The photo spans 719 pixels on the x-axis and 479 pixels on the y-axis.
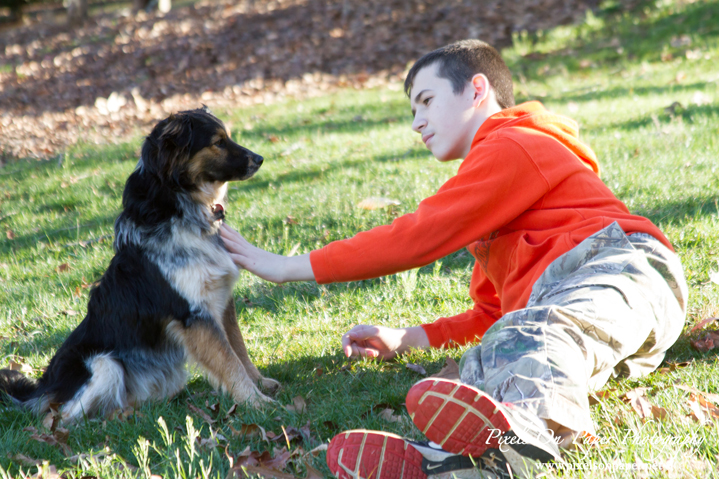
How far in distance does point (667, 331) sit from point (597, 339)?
1.73 feet

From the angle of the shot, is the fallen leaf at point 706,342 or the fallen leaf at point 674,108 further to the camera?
the fallen leaf at point 674,108

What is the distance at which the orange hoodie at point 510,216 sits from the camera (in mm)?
2771

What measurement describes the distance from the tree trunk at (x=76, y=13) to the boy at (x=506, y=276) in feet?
72.9

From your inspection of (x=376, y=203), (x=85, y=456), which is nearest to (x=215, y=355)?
(x=85, y=456)

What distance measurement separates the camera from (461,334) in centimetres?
353

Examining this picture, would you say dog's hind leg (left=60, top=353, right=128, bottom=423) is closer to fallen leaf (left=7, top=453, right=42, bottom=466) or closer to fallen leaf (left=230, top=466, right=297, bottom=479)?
fallen leaf (left=7, top=453, right=42, bottom=466)

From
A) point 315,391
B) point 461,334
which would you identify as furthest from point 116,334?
point 461,334

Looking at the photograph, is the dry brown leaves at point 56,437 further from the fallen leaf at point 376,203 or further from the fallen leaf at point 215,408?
the fallen leaf at point 376,203

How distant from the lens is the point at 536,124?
2.99m

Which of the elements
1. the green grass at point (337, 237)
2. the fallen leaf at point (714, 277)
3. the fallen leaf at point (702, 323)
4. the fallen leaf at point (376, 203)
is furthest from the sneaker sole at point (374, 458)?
the fallen leaf at point (376, 203)

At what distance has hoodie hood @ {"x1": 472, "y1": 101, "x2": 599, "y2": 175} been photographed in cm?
298

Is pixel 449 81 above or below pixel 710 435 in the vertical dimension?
above

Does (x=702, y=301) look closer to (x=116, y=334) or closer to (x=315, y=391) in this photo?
(x=315, y=391)

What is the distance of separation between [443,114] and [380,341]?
52.6 inches
